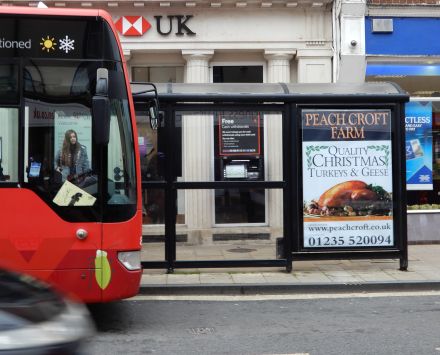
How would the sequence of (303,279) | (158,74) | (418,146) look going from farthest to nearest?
1. (158,74)
2. (418,146)
3. (303,279)

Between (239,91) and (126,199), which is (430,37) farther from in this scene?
(126,199)

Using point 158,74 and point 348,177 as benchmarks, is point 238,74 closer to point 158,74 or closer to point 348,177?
point 158,74

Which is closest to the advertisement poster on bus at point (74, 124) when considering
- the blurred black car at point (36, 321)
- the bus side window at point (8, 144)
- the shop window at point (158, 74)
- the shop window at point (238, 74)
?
the bus side window at point (8, 144)

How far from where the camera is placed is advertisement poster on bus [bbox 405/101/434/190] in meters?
12.0

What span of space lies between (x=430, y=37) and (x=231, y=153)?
605 centimetres

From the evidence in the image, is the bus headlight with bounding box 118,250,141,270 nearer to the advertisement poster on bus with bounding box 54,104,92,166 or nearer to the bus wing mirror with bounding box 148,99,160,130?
the advertisement poster on bus with bounding box 54,104,92,166

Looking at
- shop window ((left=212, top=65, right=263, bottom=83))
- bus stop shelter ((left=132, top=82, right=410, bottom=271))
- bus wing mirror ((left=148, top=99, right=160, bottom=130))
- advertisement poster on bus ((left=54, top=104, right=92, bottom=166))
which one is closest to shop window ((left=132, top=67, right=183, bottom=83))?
shop window ((left=212, top=65, right=263, bottom=83))

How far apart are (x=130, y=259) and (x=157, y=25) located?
7442 mm

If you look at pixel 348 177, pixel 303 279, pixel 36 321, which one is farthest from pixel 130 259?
pixel 348 177

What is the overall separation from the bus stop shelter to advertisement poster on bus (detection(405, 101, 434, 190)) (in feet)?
11.2

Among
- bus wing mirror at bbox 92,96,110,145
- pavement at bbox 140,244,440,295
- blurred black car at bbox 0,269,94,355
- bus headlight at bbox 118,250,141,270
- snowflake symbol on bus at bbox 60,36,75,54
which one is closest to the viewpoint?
blurred black car at bbox 0,269,94,355

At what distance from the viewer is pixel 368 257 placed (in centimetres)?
867

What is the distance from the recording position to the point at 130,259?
5863 mm

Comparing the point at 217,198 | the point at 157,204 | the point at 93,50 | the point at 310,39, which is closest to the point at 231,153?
the point at 217,198
